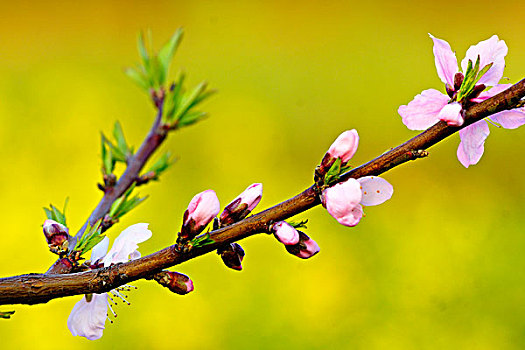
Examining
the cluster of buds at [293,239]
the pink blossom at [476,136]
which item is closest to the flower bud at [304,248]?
the cluster of buds at [293,239]

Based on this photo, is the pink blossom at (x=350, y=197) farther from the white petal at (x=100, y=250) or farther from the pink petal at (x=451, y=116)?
the white petal at (x=100, y=250)

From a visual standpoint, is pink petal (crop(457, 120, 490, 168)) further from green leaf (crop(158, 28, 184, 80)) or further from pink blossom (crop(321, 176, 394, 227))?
green leaf (crop(158, 28, 184, 80))

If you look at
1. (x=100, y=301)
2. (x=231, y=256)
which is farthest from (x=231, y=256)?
(x=100, y=301)

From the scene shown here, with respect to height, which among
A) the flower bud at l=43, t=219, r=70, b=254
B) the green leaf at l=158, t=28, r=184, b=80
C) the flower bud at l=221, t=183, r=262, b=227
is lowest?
the flower bud at l=221, t=183, r=262, b=227

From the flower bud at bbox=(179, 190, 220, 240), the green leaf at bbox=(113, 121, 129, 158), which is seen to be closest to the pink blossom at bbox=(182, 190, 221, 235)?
the flower bud at bbox=(179, 190, 220, 240)

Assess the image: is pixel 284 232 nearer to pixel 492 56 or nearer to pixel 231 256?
pixel 231 256

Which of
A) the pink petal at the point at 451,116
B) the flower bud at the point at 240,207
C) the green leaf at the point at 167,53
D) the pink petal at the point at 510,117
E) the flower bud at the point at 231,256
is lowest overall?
the pink petal at the point at 510,117
